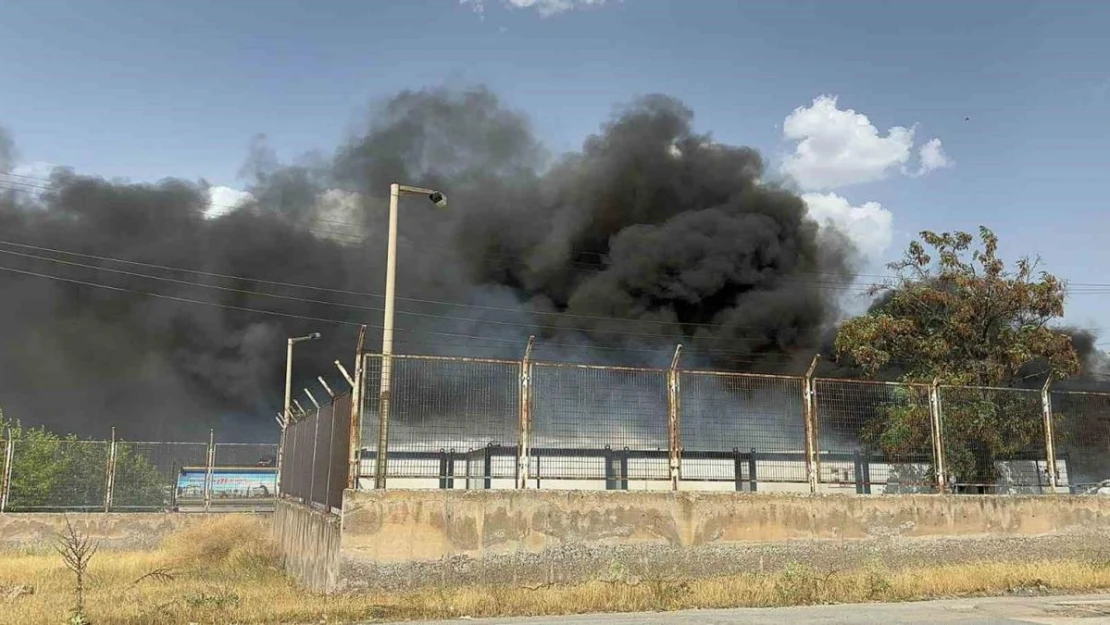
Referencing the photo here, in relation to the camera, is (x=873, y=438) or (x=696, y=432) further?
(x=873, y=438)

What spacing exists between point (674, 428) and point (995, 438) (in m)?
6.26

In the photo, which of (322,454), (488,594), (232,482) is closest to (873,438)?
(488,594)

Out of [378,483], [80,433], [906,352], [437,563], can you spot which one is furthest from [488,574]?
[80,433]

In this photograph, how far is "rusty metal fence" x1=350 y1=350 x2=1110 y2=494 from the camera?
10.4m

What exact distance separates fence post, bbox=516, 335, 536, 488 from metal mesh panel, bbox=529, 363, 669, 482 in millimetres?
92

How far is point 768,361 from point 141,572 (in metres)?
29.9

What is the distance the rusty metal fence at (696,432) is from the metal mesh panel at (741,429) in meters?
0.02

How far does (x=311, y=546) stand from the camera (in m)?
11.4

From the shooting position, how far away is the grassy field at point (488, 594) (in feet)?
27.6

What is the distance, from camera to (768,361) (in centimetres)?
3828

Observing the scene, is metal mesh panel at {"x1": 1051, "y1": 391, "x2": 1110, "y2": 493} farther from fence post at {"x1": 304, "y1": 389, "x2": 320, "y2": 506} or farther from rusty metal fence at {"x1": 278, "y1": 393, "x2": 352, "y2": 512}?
fence post at {"x1": 304, "y1": 389, "x2": 320, "y2": 506}

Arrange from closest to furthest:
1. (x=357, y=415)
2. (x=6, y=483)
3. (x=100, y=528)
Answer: (x=357, y=415), (x=6, y=483), (x=100, y=528)

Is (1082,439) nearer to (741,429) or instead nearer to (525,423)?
(741,429)

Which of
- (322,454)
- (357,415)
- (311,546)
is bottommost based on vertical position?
(311,546)
